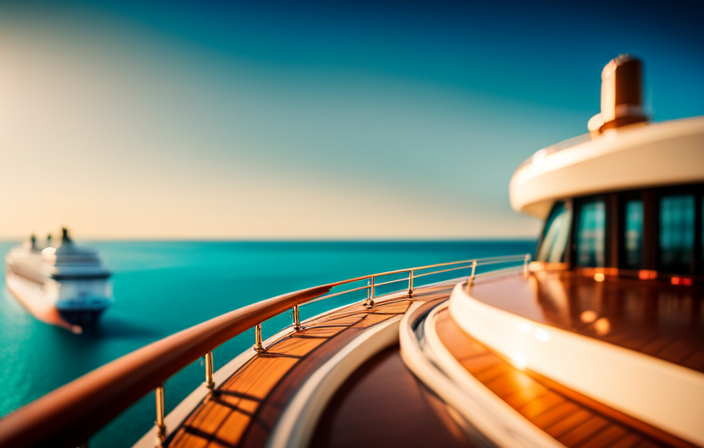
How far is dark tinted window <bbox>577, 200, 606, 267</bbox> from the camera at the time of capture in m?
8.77

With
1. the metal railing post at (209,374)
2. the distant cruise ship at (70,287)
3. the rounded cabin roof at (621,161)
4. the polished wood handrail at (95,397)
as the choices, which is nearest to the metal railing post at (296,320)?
the metal railing post at (209,374)

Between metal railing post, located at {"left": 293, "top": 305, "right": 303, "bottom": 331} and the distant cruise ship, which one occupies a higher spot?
metal railing post, located at {"left": 293, "top": 305, "right": 303, "bottom": 331}

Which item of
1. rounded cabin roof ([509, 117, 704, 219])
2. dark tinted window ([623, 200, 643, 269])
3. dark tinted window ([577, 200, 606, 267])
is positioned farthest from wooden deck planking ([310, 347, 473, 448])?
dark tinted window ([577, 200, 606, 267])

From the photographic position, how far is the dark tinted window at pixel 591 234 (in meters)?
8.77

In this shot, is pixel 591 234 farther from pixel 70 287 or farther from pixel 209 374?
pixel 70 287

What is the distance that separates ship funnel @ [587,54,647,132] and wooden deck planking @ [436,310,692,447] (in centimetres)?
980

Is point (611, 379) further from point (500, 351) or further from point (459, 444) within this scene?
point (459, 444)

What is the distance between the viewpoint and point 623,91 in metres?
9.43

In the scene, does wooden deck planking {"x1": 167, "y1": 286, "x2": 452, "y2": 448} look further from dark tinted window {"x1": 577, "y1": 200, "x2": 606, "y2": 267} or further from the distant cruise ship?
the distant cruise ship

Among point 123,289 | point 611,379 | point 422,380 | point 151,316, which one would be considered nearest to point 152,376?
point 422,380

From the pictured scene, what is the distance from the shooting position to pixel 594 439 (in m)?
2.56

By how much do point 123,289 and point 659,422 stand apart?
75.7m

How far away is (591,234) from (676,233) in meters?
1.76

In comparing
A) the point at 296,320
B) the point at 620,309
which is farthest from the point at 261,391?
the point at 620,309
